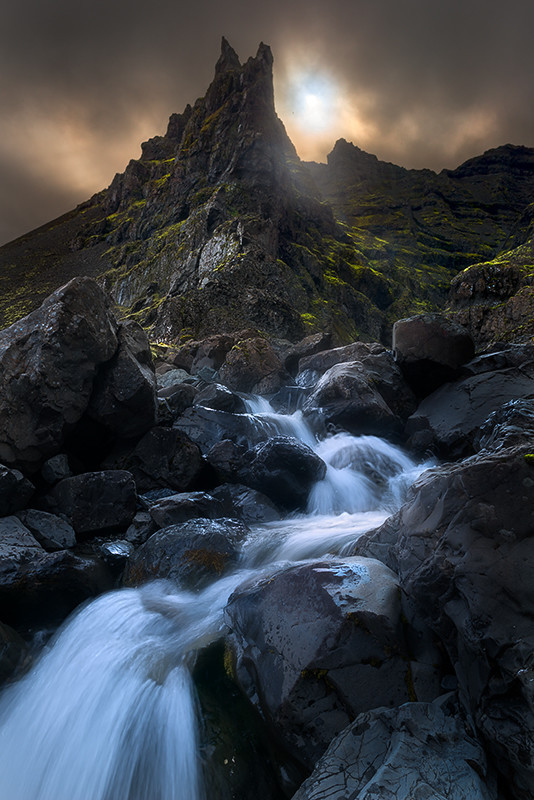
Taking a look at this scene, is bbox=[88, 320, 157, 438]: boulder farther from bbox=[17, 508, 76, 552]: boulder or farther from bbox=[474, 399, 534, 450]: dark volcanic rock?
bbox=[474, 399, 534, 450]: dark volcanic rock

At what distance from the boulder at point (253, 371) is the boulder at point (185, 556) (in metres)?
14.6

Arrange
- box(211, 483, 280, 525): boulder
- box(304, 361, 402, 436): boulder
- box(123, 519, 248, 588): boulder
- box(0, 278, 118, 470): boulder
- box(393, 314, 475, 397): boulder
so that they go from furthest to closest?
box(393, 314, 475, 397): boulder
box(304, 361, 402, 436): boulder
box(211, 483, 280, 525): boulder
box(0, 278, 118, 470): boulder
box(123, 519, 248, 588): boulder

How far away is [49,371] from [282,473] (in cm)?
606

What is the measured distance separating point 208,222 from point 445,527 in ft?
198

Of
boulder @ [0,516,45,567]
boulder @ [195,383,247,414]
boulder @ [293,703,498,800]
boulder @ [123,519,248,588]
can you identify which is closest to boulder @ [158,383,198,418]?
boulder @ [195,383,247,414]

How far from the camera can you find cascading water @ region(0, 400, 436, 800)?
3719 millimetres

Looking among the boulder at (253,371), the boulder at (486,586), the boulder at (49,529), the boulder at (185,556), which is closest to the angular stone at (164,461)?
the boulder at (49,529)

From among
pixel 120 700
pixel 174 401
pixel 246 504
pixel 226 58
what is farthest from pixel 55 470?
pixel 226 58

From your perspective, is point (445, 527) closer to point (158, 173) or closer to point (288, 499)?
point (288, 499)

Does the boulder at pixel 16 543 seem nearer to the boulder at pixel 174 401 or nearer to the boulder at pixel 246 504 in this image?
the boulder at pixel 246 504

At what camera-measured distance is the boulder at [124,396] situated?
10.2m

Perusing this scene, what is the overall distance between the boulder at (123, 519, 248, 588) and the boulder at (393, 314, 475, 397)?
34.7 feet

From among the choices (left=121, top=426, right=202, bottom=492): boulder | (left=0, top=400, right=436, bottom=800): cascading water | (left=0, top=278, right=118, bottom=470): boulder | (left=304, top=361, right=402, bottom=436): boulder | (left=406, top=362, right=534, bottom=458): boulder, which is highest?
(left=0, top=278, right=118, bottom=470): boulder

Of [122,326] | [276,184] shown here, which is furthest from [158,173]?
[122,326]
